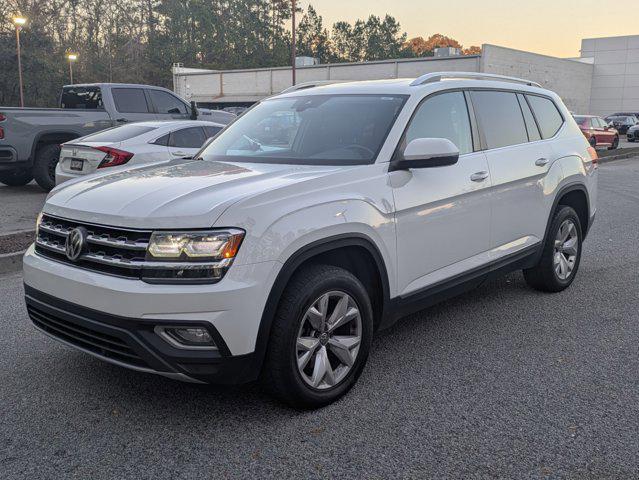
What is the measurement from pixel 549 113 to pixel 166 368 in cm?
429

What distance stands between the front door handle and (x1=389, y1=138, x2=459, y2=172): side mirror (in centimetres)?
55

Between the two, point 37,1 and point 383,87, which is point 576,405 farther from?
point 37,1

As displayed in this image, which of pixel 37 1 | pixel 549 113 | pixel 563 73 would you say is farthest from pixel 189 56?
pixel 549 113

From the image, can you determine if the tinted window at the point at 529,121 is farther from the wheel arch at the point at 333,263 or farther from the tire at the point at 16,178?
the tire at the point at 16,178

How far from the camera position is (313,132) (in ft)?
13.9

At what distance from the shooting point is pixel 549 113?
5.65 m

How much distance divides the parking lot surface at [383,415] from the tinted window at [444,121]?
56.7 inches

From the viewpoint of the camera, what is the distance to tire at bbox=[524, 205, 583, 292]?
539cm

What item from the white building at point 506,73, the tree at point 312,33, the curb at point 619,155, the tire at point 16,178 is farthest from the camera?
the tree at point 312,33

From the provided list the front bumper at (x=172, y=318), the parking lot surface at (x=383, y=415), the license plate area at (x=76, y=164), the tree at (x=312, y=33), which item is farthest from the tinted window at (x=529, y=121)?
the tree at (x=312, y=33)

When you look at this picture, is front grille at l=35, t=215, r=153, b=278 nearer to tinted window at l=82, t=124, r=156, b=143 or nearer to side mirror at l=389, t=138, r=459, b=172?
side mirror at l=389, t=138, r=459, b=172

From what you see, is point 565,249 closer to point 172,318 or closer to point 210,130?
point 172,318

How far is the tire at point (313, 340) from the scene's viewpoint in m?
3.12

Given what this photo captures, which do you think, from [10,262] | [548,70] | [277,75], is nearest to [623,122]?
[548,70]
